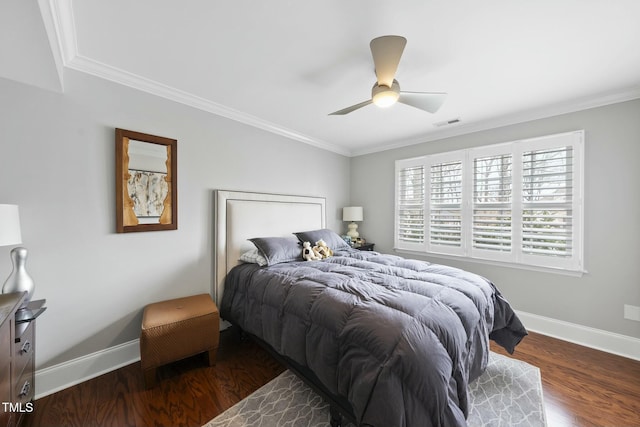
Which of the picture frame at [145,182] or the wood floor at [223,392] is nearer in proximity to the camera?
the wood floor at [223,392]

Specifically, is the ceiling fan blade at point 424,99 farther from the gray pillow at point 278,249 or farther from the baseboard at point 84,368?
the baseboard at point 84,368

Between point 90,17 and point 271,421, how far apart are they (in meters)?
2.76

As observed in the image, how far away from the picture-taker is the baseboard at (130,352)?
1836mm

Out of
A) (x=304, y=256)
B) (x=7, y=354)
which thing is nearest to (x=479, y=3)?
(x=304, y=256)

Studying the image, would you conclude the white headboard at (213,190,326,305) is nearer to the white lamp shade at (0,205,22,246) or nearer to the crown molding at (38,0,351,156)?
the crown molding at (38,0,351,156)

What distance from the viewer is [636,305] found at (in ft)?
7.66

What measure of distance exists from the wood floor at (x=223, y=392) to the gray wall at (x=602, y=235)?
46 centimetres

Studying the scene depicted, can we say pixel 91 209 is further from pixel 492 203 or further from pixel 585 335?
pixel 585 335

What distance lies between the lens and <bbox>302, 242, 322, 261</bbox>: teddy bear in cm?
284

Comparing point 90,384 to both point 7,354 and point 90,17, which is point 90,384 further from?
point 90,17

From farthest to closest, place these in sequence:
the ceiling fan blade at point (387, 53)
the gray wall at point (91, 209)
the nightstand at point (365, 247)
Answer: the nightstand at point (365, 247), the gray wall at point (91, 209), the ceiling fan blade at point (387, 53)

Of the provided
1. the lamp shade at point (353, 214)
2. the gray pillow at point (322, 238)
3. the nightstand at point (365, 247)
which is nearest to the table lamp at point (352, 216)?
the lamp shade at point (353, 214)

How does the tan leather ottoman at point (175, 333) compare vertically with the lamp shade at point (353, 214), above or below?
below

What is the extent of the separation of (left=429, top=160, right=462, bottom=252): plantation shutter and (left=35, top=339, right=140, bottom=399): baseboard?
3.75 meters
